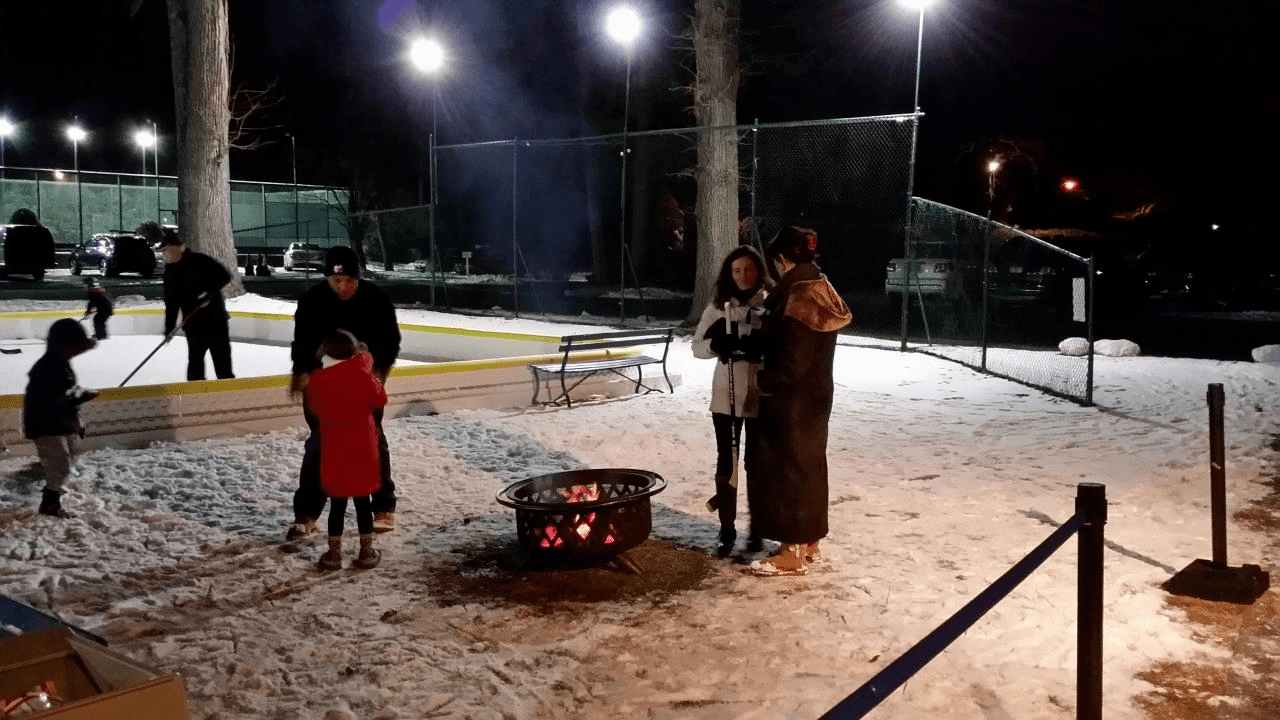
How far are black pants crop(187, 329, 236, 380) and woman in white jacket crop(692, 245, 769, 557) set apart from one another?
5.92 metres

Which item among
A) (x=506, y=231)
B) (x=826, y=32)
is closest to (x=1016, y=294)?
(x=826, y=32)

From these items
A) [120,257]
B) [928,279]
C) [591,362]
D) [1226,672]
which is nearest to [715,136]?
[928,279]

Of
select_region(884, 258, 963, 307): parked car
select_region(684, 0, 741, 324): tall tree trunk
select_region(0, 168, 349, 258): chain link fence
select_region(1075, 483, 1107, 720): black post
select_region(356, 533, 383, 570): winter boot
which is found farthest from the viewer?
select_region(0, 168, 349, 258): chain link fence

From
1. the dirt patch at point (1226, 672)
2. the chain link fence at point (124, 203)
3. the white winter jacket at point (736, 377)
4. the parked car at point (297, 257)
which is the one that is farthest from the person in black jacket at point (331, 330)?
the parked car at point (297, 257)

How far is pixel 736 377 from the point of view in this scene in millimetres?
5816

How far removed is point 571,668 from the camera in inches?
172

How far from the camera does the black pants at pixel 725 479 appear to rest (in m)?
5.97

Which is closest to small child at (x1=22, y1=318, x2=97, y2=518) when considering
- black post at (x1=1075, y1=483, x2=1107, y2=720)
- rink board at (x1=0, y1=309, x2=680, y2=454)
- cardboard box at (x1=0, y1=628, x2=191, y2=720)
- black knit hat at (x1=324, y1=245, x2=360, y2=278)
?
rink board at (x1=0, y1=309, x2=680, y2=454)

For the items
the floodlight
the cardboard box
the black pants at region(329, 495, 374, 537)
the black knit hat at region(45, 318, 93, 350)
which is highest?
the floodlight

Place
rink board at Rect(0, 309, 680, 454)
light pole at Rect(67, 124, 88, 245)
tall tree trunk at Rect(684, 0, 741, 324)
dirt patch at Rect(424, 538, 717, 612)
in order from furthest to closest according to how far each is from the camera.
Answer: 1. light pole at Rect(67, 124, 88, 245)
2. tall tree trunk at Rect(684, 0, 741, 324)
3. rink board at Rect(0, 309, 680, 454)
4. dirt patch at Rect(424, 538, 717, 612)

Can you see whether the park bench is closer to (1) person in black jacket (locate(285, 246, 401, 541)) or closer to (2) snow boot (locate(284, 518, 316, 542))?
(1) person in black jacket (locate(285, 246, 401, 541))

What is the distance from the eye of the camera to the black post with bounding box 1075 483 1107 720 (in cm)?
331

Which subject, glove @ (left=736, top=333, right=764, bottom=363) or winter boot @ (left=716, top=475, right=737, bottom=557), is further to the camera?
winter boot @ (left=716, top=475, right=737, bottom=557)

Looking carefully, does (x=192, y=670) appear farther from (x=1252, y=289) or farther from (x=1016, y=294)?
(x=1252, y=289)
